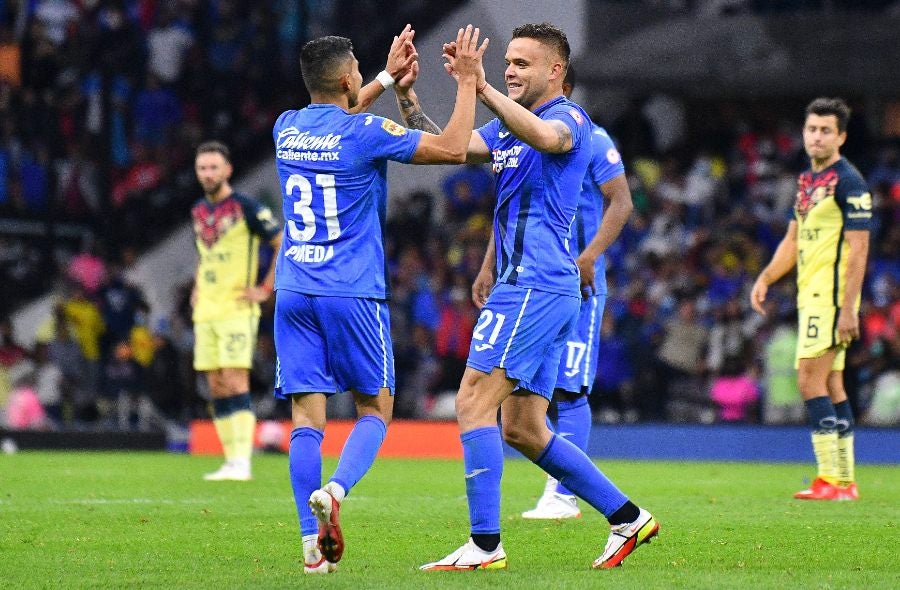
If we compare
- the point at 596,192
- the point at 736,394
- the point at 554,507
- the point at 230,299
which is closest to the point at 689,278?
the point at 736,394

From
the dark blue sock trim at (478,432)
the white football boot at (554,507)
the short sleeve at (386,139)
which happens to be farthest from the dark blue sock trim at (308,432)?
the white football boot at (554,507)

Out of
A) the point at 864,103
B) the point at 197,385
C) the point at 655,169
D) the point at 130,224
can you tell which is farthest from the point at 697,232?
the point at 130,224

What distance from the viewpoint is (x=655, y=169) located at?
2148 centimetres

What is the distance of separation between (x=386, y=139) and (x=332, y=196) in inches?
13.6

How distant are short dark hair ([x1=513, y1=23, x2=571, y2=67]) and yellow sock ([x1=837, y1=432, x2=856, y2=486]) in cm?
450

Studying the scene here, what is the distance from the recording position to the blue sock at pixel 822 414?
994 cm

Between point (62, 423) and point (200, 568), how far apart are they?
1268 cm

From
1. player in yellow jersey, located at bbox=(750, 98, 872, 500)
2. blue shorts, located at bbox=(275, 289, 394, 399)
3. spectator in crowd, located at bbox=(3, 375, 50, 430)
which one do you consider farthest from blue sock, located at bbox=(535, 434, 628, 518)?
spectator in crowd, located at bbox=(3, 375, 50, 430)

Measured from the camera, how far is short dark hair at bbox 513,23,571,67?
251 inches

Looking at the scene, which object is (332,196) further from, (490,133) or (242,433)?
(242,433)

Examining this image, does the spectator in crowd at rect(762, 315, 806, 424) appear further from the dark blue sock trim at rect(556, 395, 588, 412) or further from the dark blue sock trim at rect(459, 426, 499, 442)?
the dark blue sock trim at rect(459, 426, 499, 442)

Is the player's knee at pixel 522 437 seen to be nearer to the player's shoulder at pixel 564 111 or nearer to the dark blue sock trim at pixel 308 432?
the dark blue sock trim at pixel 308 432

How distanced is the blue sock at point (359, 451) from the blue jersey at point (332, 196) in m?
0.54

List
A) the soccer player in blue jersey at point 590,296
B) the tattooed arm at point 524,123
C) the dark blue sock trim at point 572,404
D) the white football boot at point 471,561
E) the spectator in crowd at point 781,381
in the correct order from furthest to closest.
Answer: the spectator in crowd at point 781,381
the dark blue sock trim at point 572,404
the soccer player in blue jersey at point 590,296
the white football boot at point 471,561
the tattooed arm at point 524,123
